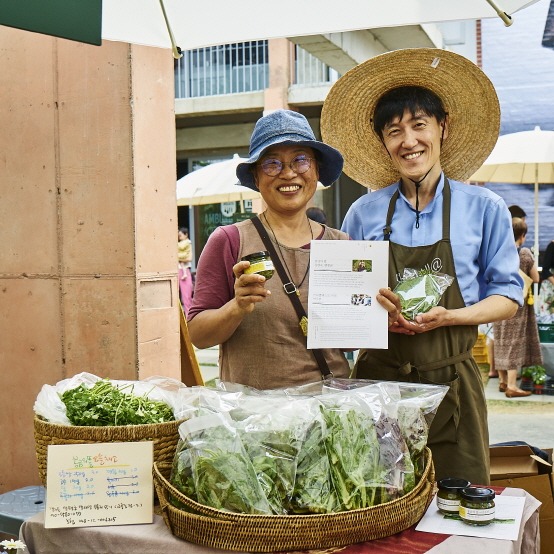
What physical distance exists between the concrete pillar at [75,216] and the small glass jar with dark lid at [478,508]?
2.41 m

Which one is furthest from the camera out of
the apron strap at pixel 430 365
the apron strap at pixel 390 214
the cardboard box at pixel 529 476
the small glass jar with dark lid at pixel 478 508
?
the cardboard box at pixel 529 476

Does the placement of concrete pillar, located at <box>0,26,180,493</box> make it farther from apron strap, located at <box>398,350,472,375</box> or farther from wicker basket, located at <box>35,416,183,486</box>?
wicker basket, located at <box>35,416,183,486</box>

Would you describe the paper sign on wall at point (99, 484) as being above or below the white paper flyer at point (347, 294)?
below

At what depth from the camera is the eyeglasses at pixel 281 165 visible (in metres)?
2.41

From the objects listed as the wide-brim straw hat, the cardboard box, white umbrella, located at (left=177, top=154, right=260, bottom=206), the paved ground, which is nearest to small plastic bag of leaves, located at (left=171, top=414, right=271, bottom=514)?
the wide-brim straw hat

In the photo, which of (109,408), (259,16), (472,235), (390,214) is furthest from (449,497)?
(259,16)

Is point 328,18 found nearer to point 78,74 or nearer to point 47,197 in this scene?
point 78,74

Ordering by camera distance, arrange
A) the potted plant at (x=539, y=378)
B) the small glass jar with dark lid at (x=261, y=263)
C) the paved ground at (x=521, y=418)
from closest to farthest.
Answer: the small glass jar with dark lid at (x=261, y=263) → the paved ground at (x=521, y=418) → the potted plant at (x=539, y=378)

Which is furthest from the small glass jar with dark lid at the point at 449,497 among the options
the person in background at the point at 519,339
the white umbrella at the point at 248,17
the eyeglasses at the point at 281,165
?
the person in background at the point at 519,339

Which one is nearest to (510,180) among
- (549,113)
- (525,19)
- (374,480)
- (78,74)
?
(549,113)

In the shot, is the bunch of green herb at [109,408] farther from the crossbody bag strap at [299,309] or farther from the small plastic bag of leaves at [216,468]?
the crossbody bag strap at [299,309]

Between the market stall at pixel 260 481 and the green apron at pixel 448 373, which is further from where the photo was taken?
the green apron at pixel 448 373

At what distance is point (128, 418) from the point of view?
1.91 meters

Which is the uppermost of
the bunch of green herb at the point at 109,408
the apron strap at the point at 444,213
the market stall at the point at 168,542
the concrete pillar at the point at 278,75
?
the concrete pillar at the point at 278,75
